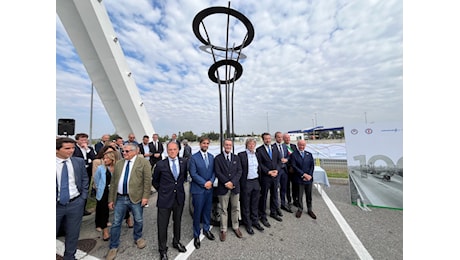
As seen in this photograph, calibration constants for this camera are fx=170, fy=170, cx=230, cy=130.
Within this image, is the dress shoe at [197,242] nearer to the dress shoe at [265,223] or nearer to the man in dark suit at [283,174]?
the dress shoe at [265,223]

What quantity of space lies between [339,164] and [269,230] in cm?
502

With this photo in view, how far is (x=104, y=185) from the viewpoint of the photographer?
2973 mm

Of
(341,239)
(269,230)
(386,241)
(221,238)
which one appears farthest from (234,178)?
(386,241)

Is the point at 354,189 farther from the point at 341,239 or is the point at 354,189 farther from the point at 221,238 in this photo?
the point at 221,238

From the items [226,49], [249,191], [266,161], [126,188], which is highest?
[226,49]

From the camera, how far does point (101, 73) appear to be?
8023 millimetres

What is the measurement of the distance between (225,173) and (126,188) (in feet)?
5.32

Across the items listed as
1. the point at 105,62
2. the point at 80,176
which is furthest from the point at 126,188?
the point at 105,62

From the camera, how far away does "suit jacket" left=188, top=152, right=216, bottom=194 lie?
2.96 m

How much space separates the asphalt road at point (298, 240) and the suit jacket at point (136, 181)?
3.09 ft

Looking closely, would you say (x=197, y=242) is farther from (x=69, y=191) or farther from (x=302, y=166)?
(x=302, y=166)

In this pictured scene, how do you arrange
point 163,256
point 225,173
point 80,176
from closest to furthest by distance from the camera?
1. point 80,176
2. point 163,256
3. point 225,173

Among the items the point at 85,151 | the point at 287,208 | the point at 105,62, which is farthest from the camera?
the point at 105,62

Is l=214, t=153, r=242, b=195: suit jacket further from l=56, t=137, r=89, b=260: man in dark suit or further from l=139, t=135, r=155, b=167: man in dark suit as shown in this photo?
l=139, t=135, r=155, b=167: man in dark suit
